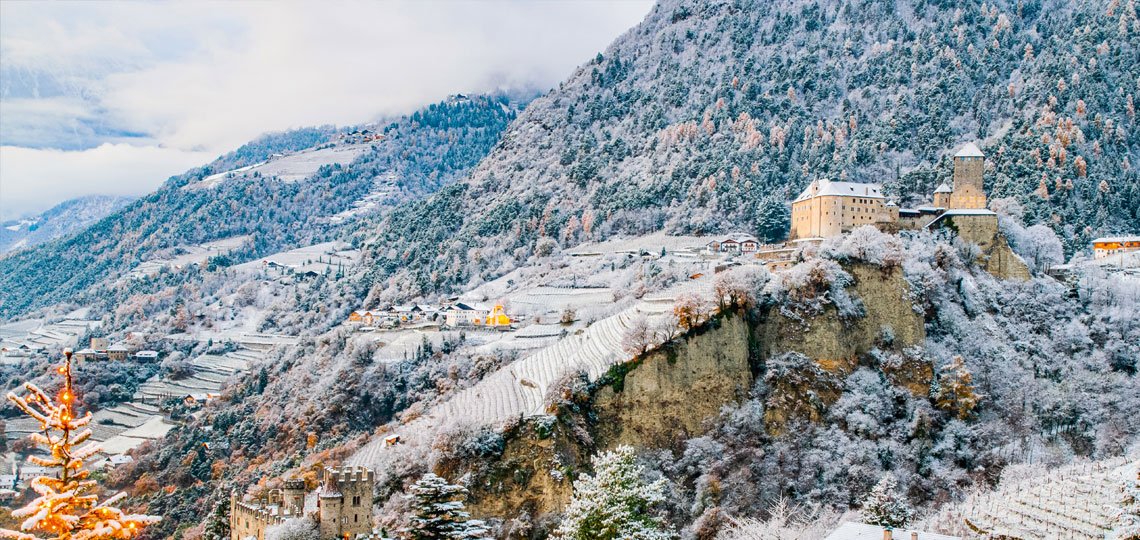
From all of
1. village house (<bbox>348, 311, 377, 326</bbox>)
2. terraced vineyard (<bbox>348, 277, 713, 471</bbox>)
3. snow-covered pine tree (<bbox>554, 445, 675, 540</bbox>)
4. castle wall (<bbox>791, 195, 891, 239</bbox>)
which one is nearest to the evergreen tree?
terraced vineyard (<bbox>348, 277, 713, 471</bbox>)

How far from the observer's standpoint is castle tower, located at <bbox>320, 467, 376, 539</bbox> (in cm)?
3198

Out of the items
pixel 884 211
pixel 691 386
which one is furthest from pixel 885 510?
pixel 884 211

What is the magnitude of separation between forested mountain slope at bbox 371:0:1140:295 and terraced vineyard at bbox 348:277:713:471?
79.9ft

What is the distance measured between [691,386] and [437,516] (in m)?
23.9

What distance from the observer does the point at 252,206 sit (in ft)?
521

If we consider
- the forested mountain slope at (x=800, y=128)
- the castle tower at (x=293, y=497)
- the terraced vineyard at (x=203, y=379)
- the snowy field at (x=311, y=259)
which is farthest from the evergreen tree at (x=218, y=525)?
the snowy field at (x=311, y=259)

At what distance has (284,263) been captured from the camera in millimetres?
127188

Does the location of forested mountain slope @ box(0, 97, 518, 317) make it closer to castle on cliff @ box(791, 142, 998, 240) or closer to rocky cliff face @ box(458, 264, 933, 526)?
castle on cliff @ box(791, 142, 998, 240)

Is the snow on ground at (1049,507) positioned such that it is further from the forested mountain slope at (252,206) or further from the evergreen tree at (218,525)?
the forested mountain slope at (252,206)

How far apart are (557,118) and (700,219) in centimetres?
3864

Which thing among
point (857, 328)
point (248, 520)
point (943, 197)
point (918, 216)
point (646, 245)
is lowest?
point (248, 520)

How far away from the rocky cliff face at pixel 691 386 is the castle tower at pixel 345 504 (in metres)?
5.00

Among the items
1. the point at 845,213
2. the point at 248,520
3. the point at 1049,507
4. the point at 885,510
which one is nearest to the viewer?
the point at 1049,507

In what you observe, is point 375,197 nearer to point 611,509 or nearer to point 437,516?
point 611,509
